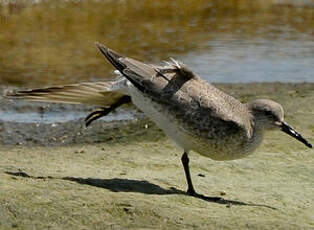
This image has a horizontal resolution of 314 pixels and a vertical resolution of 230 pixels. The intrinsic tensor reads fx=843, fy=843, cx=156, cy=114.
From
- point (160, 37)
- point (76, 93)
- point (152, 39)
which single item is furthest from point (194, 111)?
point (160, 37)

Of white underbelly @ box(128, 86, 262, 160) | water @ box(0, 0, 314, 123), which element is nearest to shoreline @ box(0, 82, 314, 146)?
water @ box(0, 0, 314, 123)

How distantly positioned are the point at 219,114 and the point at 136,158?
1768 millimetres

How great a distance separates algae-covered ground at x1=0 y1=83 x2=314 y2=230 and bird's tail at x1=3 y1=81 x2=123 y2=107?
57 centimetres

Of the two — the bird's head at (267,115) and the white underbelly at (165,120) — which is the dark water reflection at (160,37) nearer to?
the white underbelly at (165,120)

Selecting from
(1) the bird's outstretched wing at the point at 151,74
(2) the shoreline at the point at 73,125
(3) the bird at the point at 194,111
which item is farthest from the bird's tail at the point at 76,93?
(2) the shoreline at the point at 73,125

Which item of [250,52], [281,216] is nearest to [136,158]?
[281,216]

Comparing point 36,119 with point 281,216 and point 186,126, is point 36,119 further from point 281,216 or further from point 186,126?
point 281,216

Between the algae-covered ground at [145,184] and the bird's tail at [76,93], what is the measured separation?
0.57 m

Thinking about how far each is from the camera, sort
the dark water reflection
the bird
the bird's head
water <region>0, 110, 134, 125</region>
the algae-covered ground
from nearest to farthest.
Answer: the algae-covered ground < the bird < the bird's head < water <region>0, 110, 134, 125</region> < the dark water reflection

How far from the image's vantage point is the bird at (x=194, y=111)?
6266 mm

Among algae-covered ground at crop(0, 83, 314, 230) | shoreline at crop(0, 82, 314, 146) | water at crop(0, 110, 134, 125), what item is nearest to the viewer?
algae-covered ground at crop(0, 83, 314, 230)

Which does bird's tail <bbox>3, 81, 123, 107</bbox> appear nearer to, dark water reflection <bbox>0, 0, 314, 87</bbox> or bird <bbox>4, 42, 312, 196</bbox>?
bird <bbox>4, 42, 312, 196</bbox>

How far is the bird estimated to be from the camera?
6.27 m

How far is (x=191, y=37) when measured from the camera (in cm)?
1579
